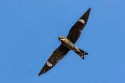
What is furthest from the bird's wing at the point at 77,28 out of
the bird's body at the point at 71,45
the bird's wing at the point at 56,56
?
the bird's wing at the point at 56,56

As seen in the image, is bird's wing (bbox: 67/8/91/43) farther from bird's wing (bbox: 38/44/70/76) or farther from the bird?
bird's wing (bbox: 38/44/70/76)

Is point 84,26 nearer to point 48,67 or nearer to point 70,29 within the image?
point 70,29

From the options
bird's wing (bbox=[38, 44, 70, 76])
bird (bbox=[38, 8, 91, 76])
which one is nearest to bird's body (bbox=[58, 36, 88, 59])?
bird (bbox=[38, 8, 91, 76])

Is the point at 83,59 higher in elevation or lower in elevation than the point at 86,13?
lower

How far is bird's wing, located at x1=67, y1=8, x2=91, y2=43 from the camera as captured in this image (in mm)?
54219

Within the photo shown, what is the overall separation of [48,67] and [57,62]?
43.5 inches

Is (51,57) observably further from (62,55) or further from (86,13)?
(86,13)

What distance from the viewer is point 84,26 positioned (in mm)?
54656

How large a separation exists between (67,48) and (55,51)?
4.22ft

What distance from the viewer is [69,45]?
5381 cm

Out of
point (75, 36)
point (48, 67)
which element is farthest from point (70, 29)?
point (48, 67)

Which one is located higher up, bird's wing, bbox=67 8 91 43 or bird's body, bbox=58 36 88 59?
bird's wing, bbox=67 8 91 43

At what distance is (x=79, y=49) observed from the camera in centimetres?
5366

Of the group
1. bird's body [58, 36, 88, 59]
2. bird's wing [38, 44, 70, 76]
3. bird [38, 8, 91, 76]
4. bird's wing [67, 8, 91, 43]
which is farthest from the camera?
bird's wing [38, 44, 70, 76]
